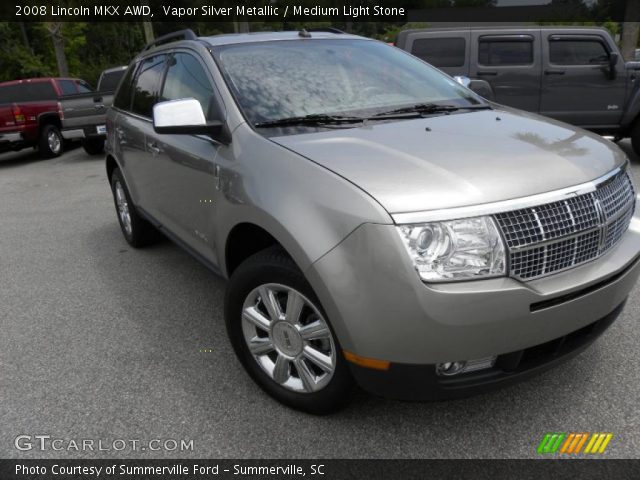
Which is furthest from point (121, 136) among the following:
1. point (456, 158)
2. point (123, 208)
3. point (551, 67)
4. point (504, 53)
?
point (551, 67)

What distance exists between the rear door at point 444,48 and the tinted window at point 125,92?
15.1ft

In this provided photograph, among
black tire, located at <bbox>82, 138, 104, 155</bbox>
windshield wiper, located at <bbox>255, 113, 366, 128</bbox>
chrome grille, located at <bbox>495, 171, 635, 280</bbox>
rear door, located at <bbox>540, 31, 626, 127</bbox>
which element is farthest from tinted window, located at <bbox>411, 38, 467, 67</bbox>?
black tire, located at <bbox>82, 138, 104, 155</bbox>

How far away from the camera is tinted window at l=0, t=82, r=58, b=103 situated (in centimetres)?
1166

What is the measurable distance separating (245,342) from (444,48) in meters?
6.62

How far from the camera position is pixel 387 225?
1.84 m

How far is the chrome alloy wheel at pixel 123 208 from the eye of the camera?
15.9ft

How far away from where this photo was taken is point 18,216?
22.1 feet

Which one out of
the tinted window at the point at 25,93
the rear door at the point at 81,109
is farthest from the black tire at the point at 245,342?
the tinted window at the point at 25,93

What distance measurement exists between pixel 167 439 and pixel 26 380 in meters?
1.06

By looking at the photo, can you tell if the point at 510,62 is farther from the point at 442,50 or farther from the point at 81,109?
the point at 81,109

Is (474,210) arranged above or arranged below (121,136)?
above

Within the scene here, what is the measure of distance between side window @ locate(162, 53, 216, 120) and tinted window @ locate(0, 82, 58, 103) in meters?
9.81

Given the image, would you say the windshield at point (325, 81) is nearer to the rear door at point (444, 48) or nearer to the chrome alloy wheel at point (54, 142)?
the rear door at point (444, 48)

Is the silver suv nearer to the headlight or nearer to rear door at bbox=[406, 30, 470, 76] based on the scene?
the headlight
